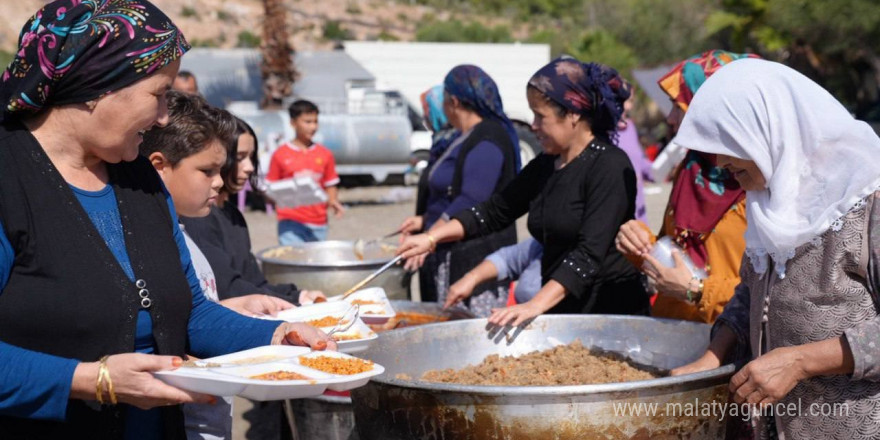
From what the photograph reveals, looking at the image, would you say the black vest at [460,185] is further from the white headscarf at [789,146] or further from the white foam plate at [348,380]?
the white foam plate at [348,380]

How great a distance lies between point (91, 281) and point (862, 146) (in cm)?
175

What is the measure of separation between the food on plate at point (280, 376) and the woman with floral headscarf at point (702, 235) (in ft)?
4.80

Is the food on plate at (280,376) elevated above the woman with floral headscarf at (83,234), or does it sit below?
below

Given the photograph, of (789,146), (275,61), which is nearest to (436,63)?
(275,61)

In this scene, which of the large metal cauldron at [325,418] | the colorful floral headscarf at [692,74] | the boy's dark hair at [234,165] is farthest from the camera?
the boy's dark hair at [234,165]

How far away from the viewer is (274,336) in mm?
2367

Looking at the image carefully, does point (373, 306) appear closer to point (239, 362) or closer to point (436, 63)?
point (239, 362)

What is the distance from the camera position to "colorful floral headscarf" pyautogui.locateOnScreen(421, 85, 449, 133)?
584 cm

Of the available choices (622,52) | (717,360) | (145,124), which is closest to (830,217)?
(717,360)

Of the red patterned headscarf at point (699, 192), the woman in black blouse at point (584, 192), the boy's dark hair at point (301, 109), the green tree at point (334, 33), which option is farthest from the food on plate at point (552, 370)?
the green tree at point (334, 33)

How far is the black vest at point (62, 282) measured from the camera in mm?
1884

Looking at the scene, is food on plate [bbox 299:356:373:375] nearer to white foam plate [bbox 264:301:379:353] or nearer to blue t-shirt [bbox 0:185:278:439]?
blue t-shirt [bbox 0:185:278:439]

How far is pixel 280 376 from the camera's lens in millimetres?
1964

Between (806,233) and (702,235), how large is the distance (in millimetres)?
908
